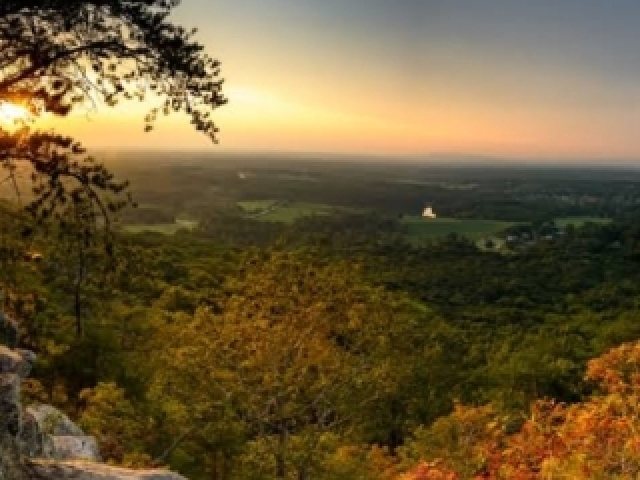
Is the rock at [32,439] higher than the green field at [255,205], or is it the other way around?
the rock at [32,439]

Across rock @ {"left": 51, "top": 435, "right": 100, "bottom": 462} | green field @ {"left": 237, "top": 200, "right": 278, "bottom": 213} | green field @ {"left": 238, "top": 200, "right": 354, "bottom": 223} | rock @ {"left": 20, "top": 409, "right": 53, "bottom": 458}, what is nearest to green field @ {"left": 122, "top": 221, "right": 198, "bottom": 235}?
green field @ {"left": 238, "top": 200, "right": 354, "bottom": 223}

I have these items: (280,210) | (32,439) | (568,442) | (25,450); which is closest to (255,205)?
(280,210)

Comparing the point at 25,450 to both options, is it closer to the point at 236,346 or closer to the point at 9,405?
the point at 9,405

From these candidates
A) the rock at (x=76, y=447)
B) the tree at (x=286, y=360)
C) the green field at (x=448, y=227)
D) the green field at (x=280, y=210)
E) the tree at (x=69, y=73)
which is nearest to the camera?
the tree at (x=69, y=73)

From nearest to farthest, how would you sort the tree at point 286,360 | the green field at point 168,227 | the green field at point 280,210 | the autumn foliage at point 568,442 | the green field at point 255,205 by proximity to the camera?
the autumn foliage at point 568,442
the tree at point 286,360
the green field at point 168,227
the green field at point 280,210
the green field at point 255,205

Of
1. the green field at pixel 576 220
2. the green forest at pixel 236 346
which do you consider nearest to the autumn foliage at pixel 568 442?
the green forest at pixel 236 346

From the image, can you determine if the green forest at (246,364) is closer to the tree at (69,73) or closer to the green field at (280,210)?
the tree at (69,73)

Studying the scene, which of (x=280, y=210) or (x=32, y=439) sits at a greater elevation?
(x=32, y=439)

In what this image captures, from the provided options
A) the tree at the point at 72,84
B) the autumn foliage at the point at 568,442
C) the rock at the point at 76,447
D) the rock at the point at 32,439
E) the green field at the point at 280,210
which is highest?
the tree at the point at 72,84

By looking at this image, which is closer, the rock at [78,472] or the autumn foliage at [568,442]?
the rock at [78,472]
